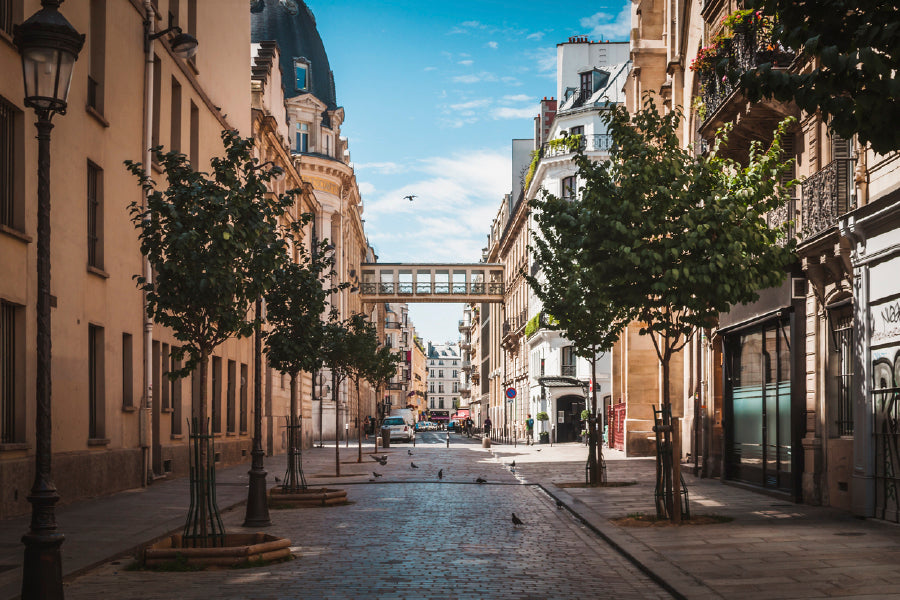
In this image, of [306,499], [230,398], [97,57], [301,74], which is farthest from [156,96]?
[301,74]

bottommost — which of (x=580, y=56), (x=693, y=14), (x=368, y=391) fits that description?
(x=368, y=391)

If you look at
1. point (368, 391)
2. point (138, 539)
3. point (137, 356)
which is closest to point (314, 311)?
point (137, 356)

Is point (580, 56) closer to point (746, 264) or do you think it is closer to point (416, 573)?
point (746, 264)

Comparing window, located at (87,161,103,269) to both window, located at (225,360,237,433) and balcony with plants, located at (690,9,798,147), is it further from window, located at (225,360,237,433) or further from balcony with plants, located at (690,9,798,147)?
window, located at (225,360,237,433)

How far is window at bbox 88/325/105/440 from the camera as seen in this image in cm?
1995

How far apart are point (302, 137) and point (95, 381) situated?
4475 centimetres

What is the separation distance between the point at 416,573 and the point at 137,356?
1361 cm

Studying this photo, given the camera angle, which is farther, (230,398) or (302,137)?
(302,137)

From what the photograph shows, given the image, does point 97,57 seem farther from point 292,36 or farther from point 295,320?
point 292,36

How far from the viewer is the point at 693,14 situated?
86.9 feet

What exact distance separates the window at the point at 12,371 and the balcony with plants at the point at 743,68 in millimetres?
11262

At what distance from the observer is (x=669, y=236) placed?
15.4m

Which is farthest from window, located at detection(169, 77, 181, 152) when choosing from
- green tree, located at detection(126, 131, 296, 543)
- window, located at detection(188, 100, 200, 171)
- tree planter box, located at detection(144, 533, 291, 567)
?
tree planter box, located at detection(144, 533, 291, 567)

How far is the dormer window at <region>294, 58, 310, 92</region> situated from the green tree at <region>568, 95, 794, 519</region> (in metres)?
49.4
